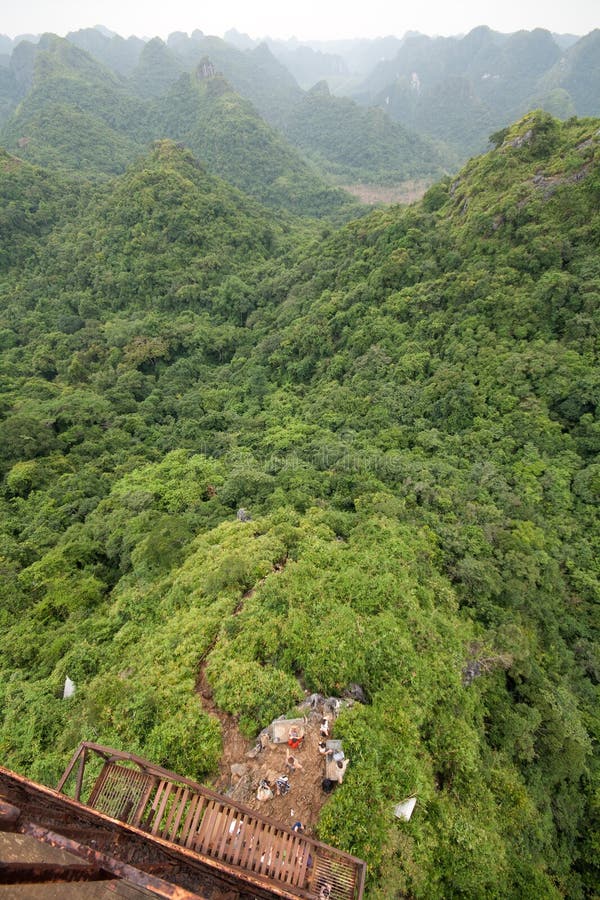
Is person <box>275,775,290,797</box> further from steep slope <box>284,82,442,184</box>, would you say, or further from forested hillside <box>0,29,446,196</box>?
steep slope <box>284,82,442,184</box>

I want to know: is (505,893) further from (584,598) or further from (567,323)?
(567,323)

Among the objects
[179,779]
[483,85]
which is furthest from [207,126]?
[483,85]

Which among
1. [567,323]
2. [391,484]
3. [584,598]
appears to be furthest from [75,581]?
[567,323]

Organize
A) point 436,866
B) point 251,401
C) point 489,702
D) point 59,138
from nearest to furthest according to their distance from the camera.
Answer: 1. point 436,866
2. point 489,702
3. point 251,401
4. point 59,138

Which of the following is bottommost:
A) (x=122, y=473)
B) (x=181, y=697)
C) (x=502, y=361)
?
(x=122, y=473)

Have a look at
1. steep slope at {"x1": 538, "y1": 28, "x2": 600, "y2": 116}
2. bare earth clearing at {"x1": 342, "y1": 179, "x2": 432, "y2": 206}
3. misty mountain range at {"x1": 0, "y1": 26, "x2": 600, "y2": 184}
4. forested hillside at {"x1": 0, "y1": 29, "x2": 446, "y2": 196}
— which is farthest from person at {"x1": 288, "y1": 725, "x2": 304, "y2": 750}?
steep slope at {"x1": 538, "y1": 28, "x2": 600, "y2": 116}

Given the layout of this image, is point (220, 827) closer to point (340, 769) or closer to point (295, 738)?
point (295, 738)
